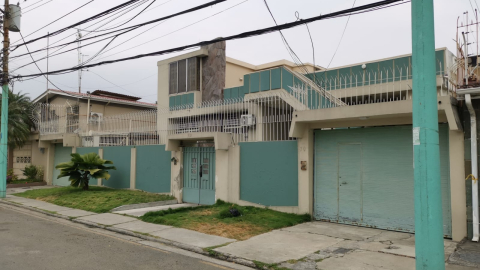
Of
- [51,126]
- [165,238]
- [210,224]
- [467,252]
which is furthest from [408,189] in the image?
[51,126]

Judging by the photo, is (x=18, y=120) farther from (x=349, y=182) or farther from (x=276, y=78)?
(x=349, y=182)

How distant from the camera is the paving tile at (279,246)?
22.1ft

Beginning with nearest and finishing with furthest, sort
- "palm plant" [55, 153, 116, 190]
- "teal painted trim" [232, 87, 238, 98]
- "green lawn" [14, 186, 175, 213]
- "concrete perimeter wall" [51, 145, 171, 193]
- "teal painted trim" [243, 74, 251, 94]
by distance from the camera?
"green lawn" [14, 186, 175, 213] → "concrete perimeter wall" [51, 145, 171, 193] → "palm plant" [55, 153, 116, 190] → "teal painted trim" [243, 74, 251, 94] → "teal painted trim" [232, 87, 238, 98]

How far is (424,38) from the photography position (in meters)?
5.00

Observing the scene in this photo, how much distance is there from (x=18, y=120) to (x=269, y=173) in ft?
58.9

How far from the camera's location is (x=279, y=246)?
7402 mm

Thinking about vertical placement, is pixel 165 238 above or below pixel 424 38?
below

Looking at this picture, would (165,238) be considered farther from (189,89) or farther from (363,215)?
(189,89)

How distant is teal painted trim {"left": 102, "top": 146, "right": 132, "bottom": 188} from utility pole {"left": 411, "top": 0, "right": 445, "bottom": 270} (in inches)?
527

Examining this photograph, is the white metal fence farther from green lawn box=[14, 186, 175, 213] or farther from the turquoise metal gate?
green lawn box=[14, 186, 175, 213]

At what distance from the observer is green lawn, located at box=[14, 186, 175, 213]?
12742mm

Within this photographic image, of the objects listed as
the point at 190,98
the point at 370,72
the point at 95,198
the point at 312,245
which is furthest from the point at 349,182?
the point at 190,98

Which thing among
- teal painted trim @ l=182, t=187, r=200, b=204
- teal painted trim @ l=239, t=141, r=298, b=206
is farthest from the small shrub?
teal painted trim @ l=239, t=141, r=298, b=206

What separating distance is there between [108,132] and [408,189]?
550 inches
